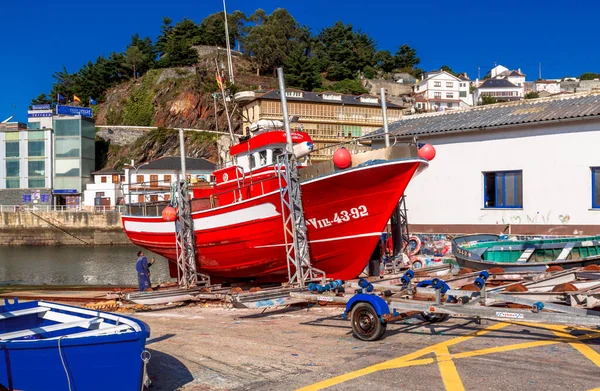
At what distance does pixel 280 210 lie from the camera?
557 inches

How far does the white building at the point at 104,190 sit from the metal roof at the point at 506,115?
48.0m

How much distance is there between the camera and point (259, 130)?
18672mm

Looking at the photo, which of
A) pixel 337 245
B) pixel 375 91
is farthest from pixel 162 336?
pixel 375 91

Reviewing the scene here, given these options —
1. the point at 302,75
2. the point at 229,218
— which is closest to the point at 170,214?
the point at 229,218

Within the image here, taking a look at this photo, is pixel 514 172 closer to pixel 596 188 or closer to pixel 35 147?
pixel 596 188

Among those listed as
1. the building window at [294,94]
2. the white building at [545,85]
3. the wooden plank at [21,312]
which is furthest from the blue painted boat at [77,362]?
the white building at [545,85]

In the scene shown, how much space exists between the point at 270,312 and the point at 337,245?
10.2ft

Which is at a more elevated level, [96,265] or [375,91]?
[375,91]

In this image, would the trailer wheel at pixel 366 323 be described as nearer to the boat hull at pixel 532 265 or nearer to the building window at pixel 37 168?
the boat hull at pixel 532 265

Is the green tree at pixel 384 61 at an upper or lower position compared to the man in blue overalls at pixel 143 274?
upper

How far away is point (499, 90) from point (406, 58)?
20047mm

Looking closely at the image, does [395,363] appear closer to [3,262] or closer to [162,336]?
[162,336]

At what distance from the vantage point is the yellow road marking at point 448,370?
6168 millimetres

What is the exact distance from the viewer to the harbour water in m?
30.0
